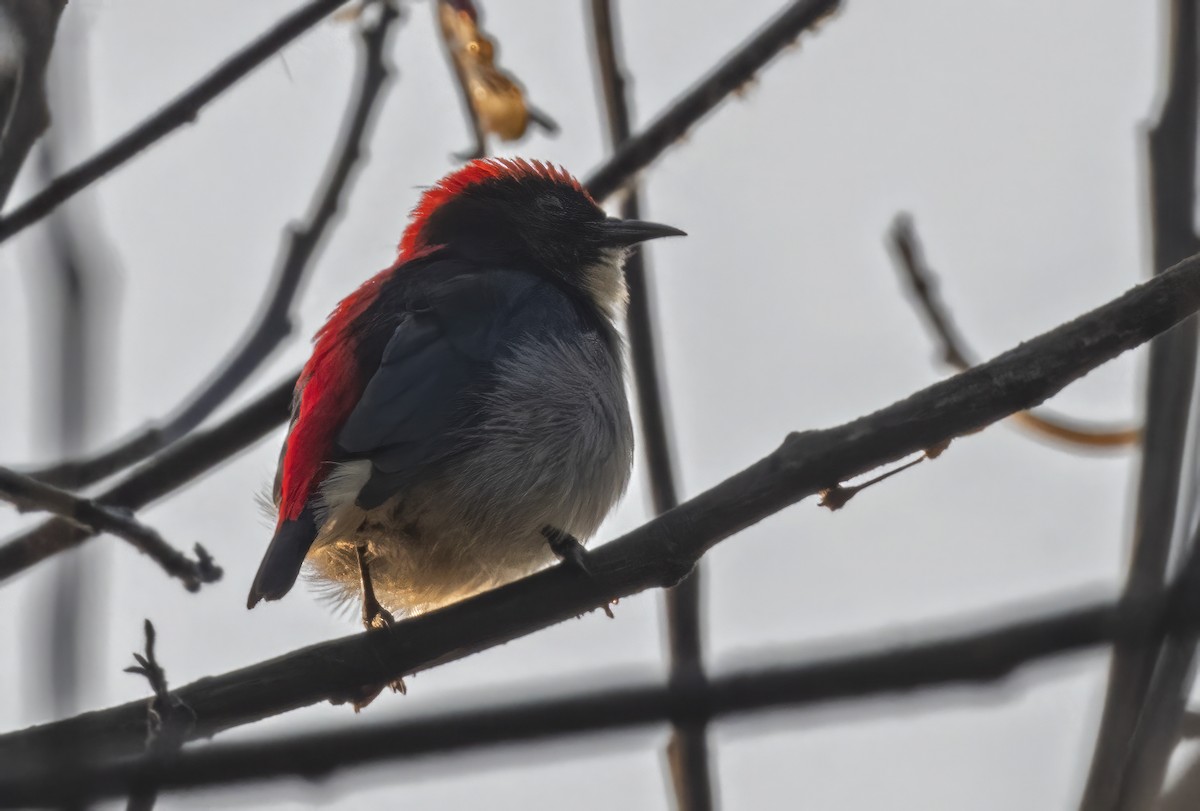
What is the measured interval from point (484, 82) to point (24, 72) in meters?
1.90

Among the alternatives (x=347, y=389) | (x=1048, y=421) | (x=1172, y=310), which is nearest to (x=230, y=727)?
(x=347, y=389)

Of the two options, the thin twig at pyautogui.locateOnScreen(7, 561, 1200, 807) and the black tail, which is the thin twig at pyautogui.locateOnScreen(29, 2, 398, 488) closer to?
the black tail

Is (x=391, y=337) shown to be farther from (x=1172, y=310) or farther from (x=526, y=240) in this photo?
(x=1172, y=310)

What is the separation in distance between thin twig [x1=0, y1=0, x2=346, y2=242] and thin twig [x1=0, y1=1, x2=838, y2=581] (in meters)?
1.24

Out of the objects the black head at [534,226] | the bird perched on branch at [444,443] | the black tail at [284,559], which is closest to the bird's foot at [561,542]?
the bird perched on branch at [444,443]

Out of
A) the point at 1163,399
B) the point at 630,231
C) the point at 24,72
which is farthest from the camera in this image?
the point at 630,231

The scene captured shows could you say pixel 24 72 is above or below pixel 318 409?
below

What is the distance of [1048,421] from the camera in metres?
4.83

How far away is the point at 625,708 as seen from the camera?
4.46 ft

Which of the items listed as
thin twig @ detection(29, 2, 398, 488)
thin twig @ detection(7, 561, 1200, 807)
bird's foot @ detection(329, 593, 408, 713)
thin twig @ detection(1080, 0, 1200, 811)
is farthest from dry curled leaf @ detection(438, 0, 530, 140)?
thin twig @ detection(7, 561, 1200, 807)

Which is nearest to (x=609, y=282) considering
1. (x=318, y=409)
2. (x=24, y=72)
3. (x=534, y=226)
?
(x=534, y=226)

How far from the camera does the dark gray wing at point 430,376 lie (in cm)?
Answer: 450

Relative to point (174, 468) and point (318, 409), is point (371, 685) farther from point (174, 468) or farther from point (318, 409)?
point (174, 468)

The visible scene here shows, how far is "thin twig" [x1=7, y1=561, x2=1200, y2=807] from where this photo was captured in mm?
1333
